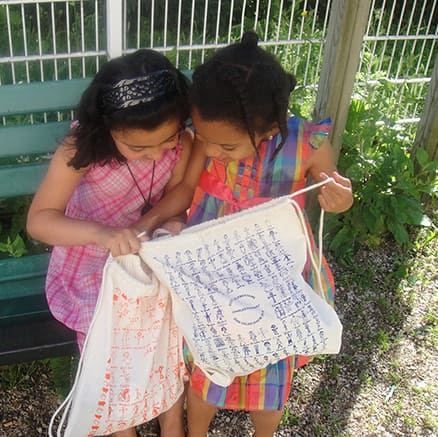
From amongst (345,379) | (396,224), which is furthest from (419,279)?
(345,379)

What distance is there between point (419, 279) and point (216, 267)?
5.09 feet

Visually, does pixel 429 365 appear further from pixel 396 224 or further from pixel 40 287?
pixel 40 287

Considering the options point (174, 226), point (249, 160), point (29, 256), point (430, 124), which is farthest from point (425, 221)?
point (29, 256)

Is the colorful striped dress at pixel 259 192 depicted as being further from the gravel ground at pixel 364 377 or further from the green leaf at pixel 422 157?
the green leaf at pixel 422 157

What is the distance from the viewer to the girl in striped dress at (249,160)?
6.07 ft

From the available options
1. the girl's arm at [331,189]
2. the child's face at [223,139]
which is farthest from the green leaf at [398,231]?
the child's face at [223,139]

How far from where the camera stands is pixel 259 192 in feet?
7.07

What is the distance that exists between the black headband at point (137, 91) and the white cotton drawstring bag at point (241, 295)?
0.38m

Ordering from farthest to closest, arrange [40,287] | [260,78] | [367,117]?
[367,117], [40,287], [260,78]

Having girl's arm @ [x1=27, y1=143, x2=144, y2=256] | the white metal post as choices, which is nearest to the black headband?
girl's arm @ [x1=27, y1=143, x2=144, y2=256]

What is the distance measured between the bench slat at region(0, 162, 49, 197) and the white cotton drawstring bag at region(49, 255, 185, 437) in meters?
0.63

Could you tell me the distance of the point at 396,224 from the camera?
10.5ft

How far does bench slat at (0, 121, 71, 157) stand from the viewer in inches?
90.1

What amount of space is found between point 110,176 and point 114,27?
498 millimetres
